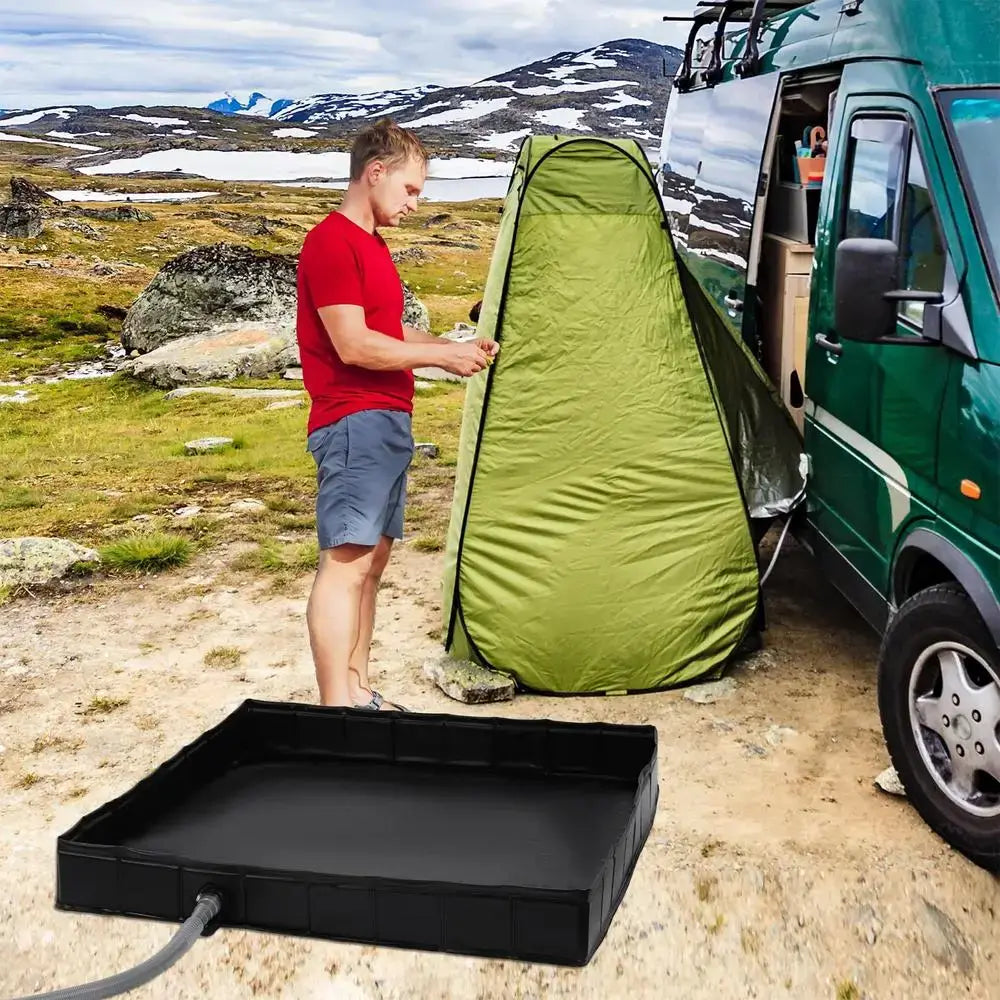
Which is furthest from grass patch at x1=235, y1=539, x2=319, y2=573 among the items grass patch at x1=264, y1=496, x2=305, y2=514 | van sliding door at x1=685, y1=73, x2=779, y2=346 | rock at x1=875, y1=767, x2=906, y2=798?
rock at x1=875, y1=767, x2=906, y2=798

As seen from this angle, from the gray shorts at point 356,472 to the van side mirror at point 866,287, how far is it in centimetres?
187

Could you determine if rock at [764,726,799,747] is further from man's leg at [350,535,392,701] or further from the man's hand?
the man's hand

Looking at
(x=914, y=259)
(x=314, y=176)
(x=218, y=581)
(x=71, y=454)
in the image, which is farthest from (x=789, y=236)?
(x=314, y=176)

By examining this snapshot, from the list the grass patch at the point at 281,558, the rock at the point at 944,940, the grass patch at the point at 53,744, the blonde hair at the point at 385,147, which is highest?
the blonde hair at the point at 385,147

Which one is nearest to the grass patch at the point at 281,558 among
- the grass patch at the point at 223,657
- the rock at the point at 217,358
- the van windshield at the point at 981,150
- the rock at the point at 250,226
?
the grass patch at the point at 223,657

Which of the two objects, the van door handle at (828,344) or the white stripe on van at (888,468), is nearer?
the white stripe on van at (888,468)

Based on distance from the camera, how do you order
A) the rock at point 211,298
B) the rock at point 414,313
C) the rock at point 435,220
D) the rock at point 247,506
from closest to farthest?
1. the rock at point 247,506
2. the rock at point 414,313
3. the rock at point 211,298
4. the rock at point 435,220

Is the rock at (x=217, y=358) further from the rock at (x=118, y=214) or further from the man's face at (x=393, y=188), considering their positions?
the rock at (x=118, y=214)

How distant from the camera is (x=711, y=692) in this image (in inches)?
220

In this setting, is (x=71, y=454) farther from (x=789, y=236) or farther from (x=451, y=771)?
(x=451, y=771)

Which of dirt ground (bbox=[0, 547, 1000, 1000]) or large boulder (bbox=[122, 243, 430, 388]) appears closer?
dirt ground (bbox=[0, 547, 1000, 1000])

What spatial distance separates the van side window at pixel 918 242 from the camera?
13.5 ft

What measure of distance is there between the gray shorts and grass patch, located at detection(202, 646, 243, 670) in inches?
66.1

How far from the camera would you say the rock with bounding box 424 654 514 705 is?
18.2ft
